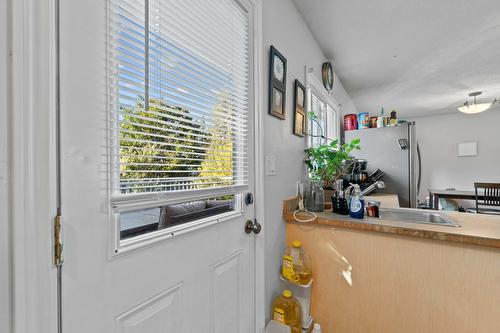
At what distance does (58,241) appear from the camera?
1.45ft

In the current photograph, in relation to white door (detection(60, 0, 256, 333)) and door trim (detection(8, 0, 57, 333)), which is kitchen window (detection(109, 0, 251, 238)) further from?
door trim (detection(8, 0, 57, 333))

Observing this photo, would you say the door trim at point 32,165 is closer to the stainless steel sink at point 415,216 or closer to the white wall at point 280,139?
the white wall at point 280,139

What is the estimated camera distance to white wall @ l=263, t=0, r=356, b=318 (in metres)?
1.20

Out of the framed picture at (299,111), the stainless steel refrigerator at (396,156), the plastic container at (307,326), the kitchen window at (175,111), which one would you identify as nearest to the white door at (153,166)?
the kitchen window at (175,111)

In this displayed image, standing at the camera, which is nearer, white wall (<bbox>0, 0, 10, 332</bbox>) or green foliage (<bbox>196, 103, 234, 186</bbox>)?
white wall (<bbox>0, 0, 10, 332</bbox>)

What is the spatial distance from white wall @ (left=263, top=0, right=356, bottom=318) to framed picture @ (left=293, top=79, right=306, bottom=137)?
0.13 feet

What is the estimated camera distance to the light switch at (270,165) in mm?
1176

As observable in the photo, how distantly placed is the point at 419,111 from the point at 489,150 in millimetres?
1559

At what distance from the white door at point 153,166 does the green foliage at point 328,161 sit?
745mm

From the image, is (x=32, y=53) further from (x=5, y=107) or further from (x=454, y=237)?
(x=454, y=237)

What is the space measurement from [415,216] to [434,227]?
19.2 inches

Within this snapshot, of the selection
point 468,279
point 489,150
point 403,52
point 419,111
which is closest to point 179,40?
point 468,279

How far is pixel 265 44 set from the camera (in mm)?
1175

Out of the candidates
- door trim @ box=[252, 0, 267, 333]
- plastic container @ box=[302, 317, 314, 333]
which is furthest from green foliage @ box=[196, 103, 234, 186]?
plastic container @ box=[302, 317, 314, 333]
